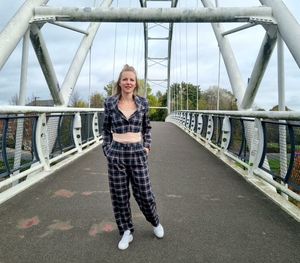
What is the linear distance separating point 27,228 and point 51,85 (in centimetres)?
808

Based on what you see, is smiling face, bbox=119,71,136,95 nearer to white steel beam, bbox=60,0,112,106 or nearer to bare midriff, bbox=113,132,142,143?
bare midriff, bbox=113,132,142,143

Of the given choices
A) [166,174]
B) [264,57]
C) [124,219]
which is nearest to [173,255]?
[124,219]

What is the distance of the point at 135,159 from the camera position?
2.75 meters

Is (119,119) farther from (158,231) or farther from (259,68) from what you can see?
(259,68)

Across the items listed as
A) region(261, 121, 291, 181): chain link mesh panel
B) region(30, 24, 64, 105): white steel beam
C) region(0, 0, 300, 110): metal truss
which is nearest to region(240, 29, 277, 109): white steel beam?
region(0, 0, 300, 110): metal truss

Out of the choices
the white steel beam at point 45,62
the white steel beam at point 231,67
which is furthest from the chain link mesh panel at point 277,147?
the white steel beam at point 45,62

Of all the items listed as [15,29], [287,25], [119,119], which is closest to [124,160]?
[119,119]

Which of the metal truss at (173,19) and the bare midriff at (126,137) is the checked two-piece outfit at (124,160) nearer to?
the bare midriff at (126,137)

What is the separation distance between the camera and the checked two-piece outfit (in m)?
2.74

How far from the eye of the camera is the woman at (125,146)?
9.00 ft

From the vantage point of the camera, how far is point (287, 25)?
24.1 feet

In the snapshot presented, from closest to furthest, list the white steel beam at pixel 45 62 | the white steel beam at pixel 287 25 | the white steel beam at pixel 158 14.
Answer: the white steel beam at pixel 287 25
the white steel beam at pixel 158 14
the white steel beam at pixel 45 62

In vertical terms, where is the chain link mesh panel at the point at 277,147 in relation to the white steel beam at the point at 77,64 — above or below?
below

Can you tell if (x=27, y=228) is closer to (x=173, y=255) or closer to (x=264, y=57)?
(x=173, y=255)
